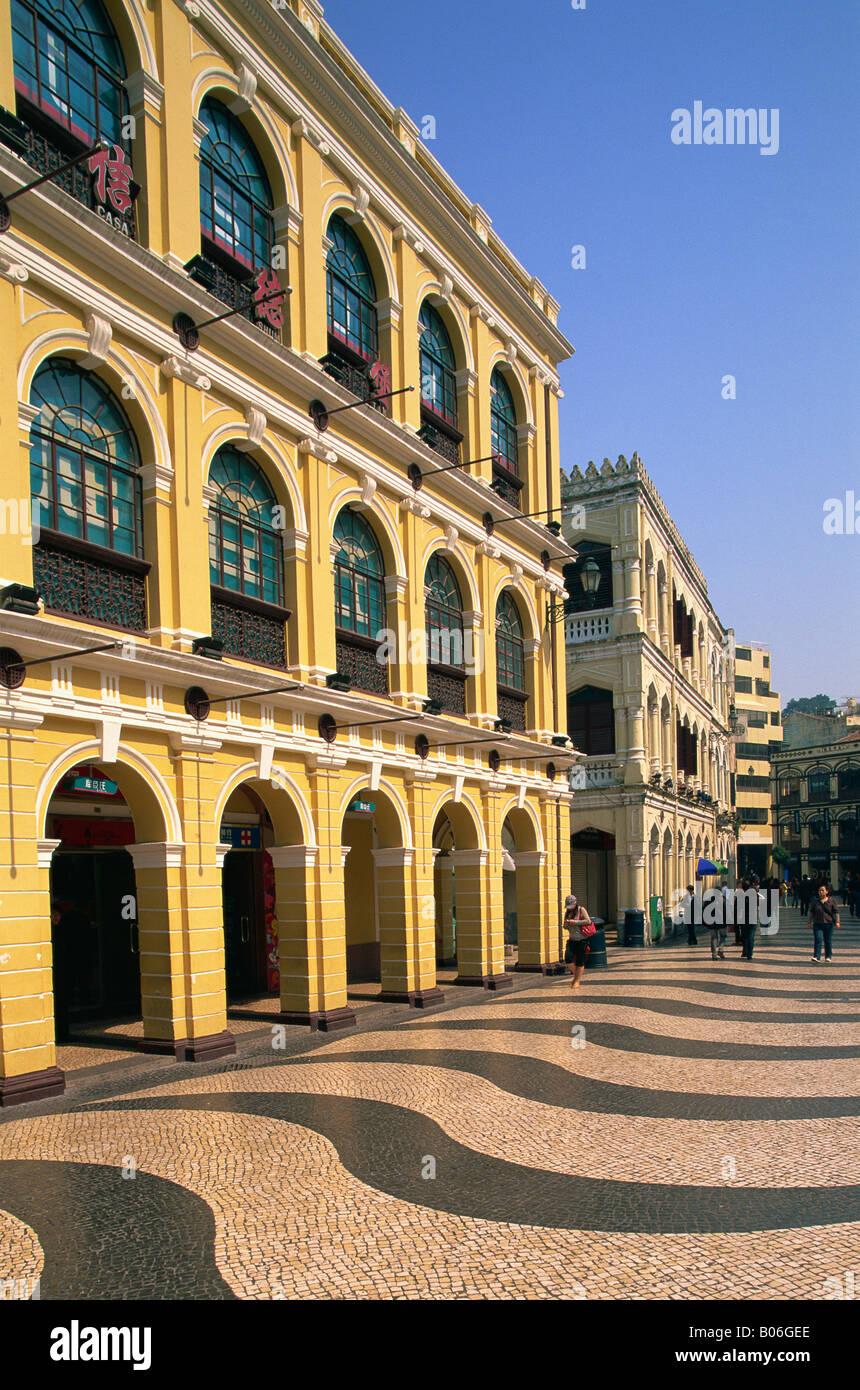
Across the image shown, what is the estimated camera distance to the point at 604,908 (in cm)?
3484

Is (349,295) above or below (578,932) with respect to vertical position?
above

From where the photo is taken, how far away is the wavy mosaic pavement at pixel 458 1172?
612 centimetres

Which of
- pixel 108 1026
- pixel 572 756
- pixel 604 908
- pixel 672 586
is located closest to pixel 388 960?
pixel 108 1026

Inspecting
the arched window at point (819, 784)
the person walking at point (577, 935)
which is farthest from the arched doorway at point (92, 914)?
the arched window at point (819, 784)

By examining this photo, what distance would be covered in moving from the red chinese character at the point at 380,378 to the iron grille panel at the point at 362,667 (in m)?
4.26

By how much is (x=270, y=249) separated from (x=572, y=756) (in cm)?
1313

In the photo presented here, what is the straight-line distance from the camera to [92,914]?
54.3 feet

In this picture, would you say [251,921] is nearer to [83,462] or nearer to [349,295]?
[83,462]

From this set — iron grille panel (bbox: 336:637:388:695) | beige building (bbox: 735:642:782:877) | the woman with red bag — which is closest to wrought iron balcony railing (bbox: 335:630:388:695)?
iron grille panel (bbox: 336:637:388:695)

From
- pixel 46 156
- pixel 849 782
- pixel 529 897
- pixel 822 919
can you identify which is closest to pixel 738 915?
pixel 822 919

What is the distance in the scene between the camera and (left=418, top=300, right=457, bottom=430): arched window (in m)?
20.3

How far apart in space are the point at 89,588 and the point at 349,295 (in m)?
8.54

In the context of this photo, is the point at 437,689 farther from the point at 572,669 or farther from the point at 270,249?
the point at 572,669

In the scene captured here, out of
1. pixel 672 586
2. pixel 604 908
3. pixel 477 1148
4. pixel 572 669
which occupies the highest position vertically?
pixel 672 586
